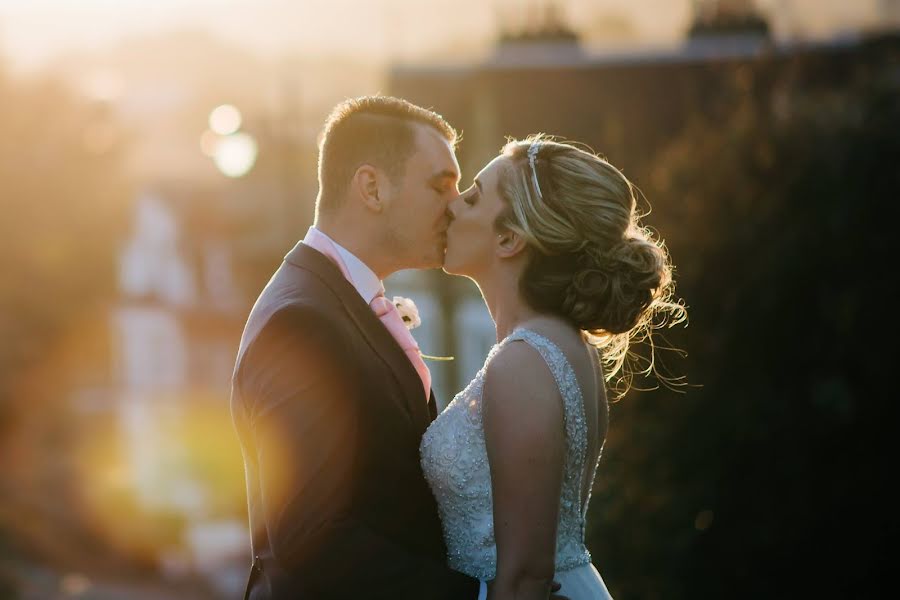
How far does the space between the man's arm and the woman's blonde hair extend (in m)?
0.83

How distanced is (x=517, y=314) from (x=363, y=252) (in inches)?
23.4

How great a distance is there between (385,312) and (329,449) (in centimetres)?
78

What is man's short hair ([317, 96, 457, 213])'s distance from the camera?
4.72 m

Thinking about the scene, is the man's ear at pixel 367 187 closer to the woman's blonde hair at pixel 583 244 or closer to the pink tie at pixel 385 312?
the pink tie at pixel 385 312

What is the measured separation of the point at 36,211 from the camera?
33156mm

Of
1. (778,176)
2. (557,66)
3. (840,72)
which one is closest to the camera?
(778,176)

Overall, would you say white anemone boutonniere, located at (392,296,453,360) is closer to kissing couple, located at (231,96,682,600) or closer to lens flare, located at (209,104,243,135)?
kissing couple, located at (231,96,682,600)

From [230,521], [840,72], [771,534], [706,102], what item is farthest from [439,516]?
[230,521]

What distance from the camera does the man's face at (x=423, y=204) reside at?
4.74m

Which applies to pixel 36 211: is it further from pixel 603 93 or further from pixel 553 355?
pixel 553 355

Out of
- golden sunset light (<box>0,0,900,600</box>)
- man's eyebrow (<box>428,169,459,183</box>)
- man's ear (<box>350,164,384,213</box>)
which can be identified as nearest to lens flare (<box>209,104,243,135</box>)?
golden sunset light (<box>0,0,900,600</box>)

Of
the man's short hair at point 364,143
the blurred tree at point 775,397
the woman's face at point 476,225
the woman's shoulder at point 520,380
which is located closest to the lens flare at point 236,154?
the blurred tree at point 775,397

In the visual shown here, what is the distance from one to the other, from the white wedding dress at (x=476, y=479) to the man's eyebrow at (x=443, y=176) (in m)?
0.69

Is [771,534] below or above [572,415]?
below
